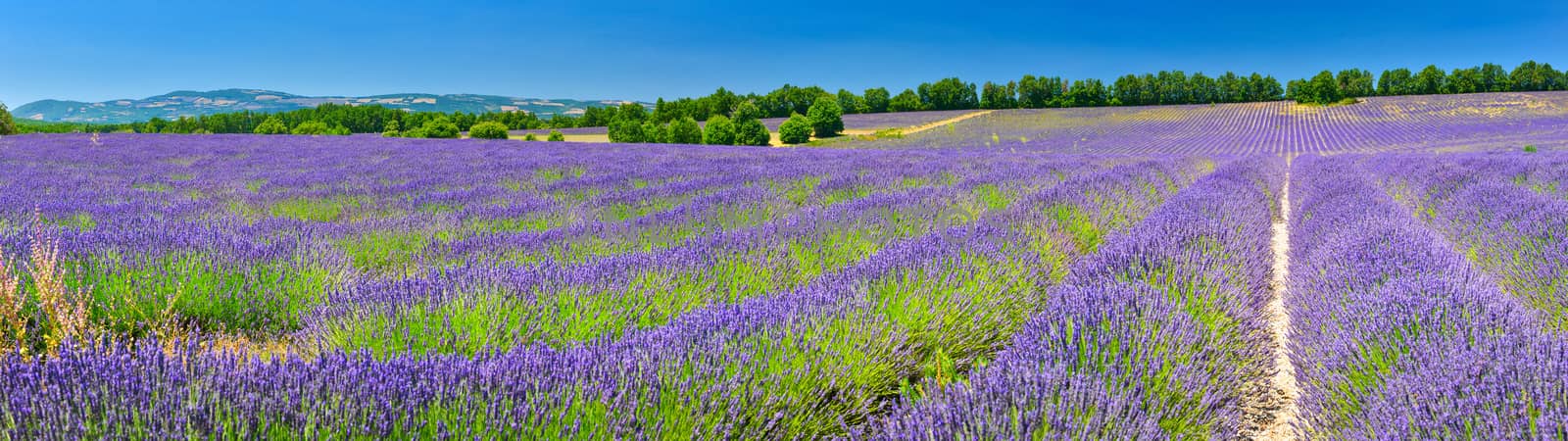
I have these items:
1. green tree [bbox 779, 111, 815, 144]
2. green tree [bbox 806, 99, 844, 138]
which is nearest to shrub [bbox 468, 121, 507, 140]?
green tree [bbox 779, 111, 815, 144]

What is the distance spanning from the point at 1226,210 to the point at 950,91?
63.6m

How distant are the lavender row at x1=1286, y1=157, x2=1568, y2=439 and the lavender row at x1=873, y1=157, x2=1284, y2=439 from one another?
0.21m

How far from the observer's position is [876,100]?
65.7 m

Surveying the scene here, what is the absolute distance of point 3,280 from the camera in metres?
1.65

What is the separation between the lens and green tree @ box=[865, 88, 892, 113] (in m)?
65.7

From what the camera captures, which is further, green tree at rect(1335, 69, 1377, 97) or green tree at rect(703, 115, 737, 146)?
green tree at rect(1335, 69, 1377, 97)

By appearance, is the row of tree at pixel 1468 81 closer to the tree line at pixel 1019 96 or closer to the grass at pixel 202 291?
the tree line at pixel 1019 96

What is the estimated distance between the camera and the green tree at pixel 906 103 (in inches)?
2547

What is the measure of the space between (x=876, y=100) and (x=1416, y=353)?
65.4 m

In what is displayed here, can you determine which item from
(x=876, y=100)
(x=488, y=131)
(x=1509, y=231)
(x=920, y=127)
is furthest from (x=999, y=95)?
(x=1509, y=231)

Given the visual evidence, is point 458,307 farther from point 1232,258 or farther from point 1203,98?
point 1203,98

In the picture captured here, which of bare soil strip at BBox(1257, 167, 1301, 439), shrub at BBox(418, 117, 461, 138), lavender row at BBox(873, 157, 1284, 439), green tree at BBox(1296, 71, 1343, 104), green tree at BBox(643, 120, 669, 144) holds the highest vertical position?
green tree at BBox(1296, 71, 1343, 104)

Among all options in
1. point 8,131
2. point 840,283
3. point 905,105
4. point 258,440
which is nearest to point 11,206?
point 258,440

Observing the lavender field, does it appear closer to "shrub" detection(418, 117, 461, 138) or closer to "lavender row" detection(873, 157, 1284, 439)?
"lavender row" detection(873, 157, 1284, 439)
